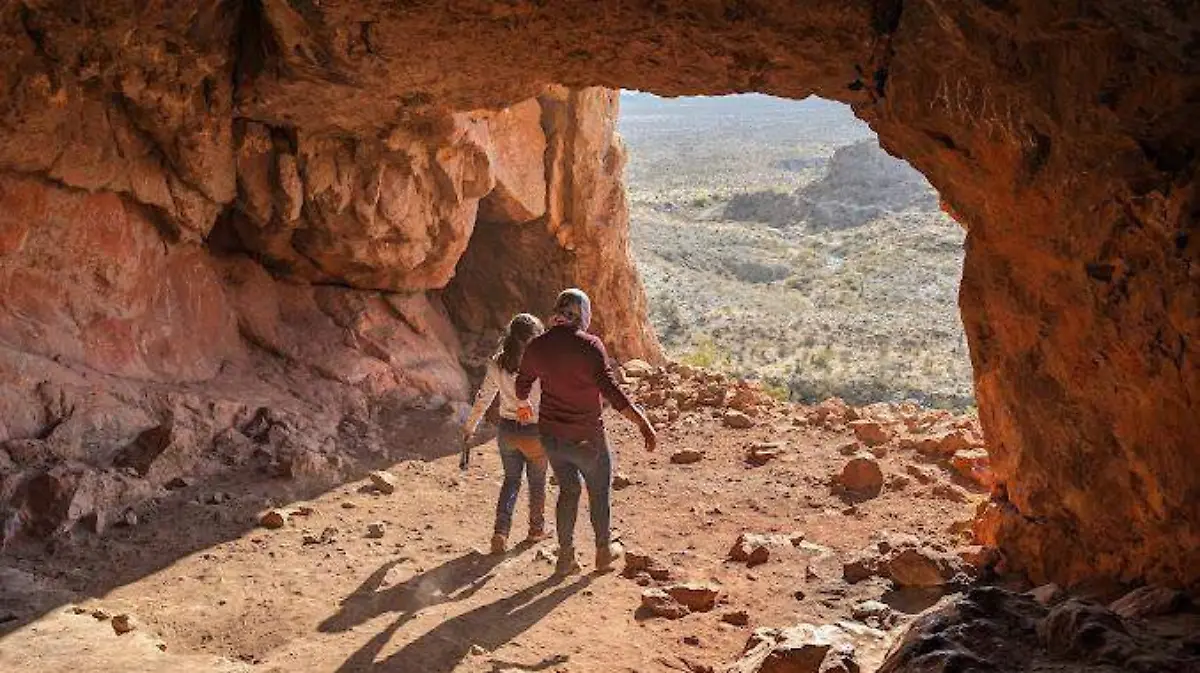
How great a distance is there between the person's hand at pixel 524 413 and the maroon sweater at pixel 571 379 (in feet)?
0.69

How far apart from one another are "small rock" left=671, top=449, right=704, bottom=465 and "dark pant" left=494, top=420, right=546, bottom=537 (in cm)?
254

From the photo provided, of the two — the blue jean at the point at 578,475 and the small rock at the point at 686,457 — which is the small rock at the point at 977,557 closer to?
the blue jean at the point at 578,475

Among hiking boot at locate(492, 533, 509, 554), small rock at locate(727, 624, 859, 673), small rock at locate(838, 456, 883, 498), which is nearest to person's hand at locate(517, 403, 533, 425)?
hiking boot at locate(492, 533, 509, 554)

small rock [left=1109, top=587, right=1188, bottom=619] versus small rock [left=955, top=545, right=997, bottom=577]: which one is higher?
small rock [left=1109, top=587, right=1188, bottom=619]

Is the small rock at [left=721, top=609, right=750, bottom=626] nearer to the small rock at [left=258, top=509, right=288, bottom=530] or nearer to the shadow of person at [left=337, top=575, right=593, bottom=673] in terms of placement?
the shadow of person at [left=337, top=575, right=593, bottom=673]

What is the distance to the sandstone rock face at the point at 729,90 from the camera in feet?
11.0

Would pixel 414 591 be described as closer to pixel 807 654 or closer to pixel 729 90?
pixel 807 654

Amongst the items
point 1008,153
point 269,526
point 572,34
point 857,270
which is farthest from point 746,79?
point 857,270

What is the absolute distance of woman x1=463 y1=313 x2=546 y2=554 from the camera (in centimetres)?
548

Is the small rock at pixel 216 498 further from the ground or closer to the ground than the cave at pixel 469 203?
closer to the ground

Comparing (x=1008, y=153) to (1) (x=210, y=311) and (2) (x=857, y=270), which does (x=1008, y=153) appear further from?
(2) (x=857, y=270)

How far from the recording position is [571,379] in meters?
5.03

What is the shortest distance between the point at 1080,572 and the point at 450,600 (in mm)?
2969

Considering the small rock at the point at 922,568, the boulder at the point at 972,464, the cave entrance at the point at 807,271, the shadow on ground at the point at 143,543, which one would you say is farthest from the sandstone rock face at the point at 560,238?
the small rock at the point at 922,568
